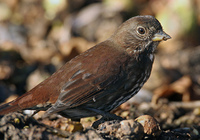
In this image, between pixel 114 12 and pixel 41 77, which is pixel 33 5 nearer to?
pixel 114 12

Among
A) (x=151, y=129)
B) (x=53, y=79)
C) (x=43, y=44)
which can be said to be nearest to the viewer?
(x=151, y=129)

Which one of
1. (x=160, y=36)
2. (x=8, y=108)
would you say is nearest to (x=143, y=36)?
(x=160, y=36)

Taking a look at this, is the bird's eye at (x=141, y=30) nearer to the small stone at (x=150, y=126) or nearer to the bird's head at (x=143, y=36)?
the bird's head at (x=143, y=36)

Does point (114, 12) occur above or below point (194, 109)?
above

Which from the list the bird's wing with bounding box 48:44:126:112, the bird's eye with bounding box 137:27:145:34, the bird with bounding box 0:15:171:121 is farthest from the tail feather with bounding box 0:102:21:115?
the bird's eye with bounding box 137:27:145:34

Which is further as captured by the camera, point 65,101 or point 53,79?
point 53,79

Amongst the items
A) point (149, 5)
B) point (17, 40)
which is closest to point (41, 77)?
point (17, 40)
